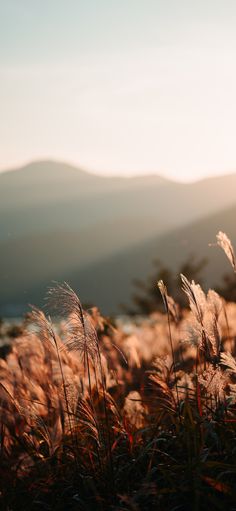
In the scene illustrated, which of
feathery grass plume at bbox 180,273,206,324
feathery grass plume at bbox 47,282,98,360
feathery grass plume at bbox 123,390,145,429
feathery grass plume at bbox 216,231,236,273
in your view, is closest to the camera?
feathery grass plume at bbox 47,282,98,360

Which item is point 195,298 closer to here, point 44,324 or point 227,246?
point 227,246

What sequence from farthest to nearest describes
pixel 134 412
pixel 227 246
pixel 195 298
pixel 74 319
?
pixel 134 412 → pixel 227 246 → pixel 195 298 → pixel 74 319

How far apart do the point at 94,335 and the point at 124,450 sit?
3.23 feet

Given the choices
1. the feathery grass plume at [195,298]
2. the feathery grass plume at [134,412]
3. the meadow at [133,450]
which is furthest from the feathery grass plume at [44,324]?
the feathery grass plume at [134,412]

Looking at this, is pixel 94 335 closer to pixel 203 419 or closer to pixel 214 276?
pixel 203 419

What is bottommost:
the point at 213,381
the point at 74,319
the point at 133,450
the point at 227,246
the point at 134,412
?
the point at 133,450

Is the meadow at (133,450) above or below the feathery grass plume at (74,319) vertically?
below

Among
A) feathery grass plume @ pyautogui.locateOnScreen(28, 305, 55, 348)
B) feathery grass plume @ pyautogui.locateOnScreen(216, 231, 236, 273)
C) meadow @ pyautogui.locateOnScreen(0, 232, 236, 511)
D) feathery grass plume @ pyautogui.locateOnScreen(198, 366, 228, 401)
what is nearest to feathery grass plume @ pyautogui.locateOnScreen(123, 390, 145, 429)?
meadow @ pyautogui.locateOnScreen(0, 232, 236, 511)

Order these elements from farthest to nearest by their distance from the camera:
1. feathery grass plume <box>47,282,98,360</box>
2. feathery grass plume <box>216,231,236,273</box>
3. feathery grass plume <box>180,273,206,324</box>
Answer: feathery grass plume <box>216,231,236,273</box>, feathery grass plume <box>180,273,206,324</box>, feathery grass plume <box>47,282,98,360</box>

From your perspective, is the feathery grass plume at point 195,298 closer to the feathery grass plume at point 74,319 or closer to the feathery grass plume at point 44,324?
the feathery grass plume at point 74,319

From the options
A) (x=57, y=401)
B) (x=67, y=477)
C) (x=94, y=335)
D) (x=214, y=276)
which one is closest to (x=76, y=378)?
(x=57, y=401)

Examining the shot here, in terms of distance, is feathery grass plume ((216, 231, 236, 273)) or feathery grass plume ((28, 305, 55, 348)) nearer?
feathery grass plume ((28, 305, 55, 348))

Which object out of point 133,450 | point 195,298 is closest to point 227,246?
point 195,298

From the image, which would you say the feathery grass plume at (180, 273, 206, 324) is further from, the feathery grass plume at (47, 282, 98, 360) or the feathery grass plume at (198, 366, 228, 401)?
the feathery grass plume at (47, 282, 98, 360)
